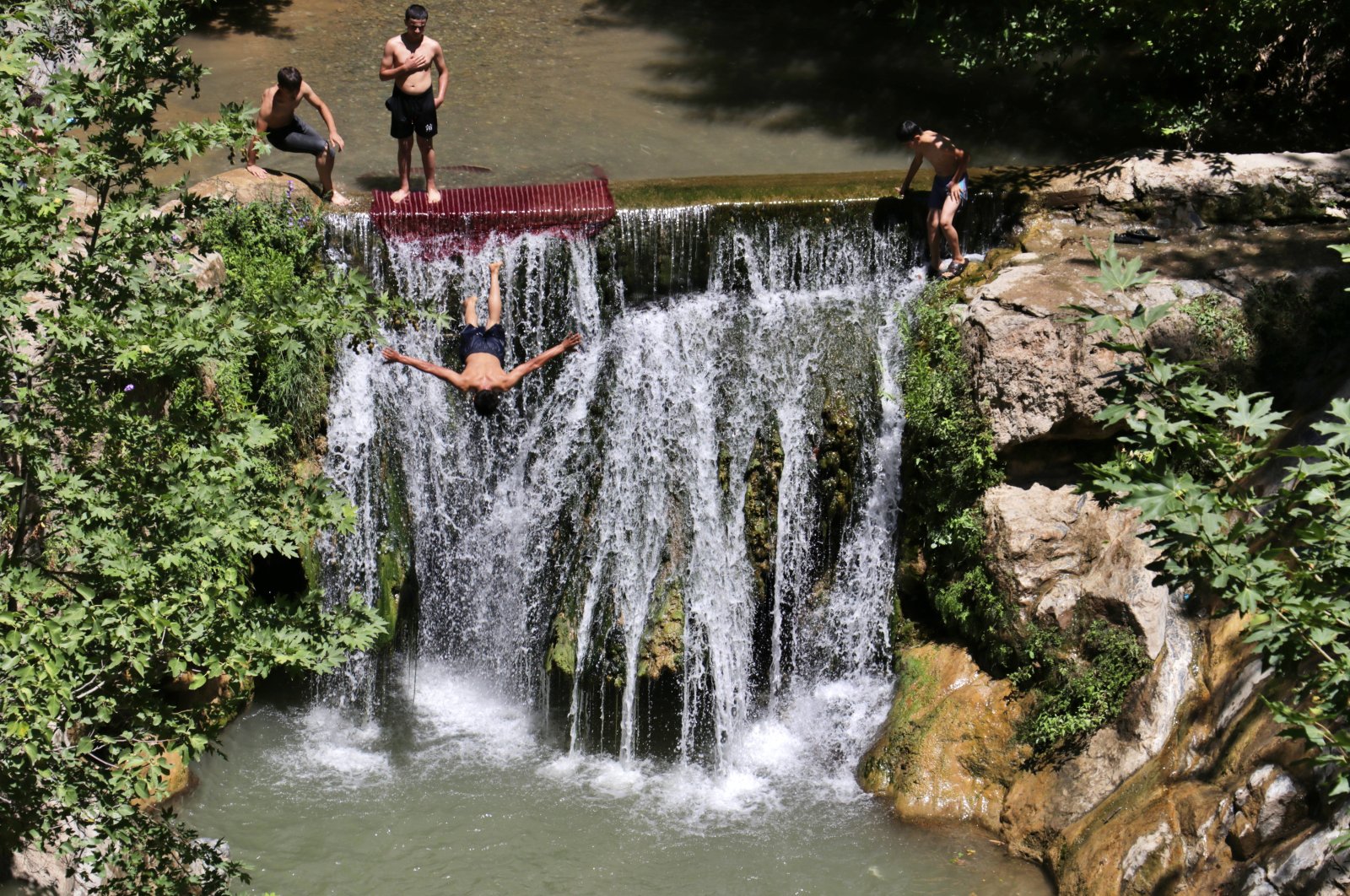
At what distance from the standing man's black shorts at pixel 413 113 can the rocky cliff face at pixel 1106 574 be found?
426 cm

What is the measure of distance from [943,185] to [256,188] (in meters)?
5.17

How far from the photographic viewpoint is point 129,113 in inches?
242

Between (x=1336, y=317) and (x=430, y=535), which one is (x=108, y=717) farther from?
(x=1336, y=317)

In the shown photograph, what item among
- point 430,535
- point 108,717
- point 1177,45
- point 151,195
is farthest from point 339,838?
point 1177,45

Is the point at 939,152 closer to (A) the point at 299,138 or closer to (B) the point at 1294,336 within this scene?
(B) the point at 1294,336

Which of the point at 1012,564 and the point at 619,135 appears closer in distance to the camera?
the point at 1012,564

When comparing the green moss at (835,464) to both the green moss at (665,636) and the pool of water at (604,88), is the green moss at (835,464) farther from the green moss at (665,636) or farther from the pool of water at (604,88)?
the pool of water at (604,88)

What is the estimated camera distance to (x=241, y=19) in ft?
48.0

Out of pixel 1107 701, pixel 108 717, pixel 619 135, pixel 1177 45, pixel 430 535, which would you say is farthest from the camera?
pixel 619 135

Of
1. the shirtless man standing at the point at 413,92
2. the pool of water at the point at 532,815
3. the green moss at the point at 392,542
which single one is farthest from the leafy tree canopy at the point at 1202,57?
the green moss at the point at 392,542

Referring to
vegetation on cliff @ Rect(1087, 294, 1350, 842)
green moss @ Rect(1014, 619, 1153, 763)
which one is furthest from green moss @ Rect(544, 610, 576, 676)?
vegetation on cliff @ Rect(1087, 294, 1350, 842)

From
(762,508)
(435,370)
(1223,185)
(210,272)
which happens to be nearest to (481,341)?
Result: (435,370)

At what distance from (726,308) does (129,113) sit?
206 inches

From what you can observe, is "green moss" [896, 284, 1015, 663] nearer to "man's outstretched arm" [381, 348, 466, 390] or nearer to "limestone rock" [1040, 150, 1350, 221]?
"limestone rock" [1040, 150, 1350, 221]
